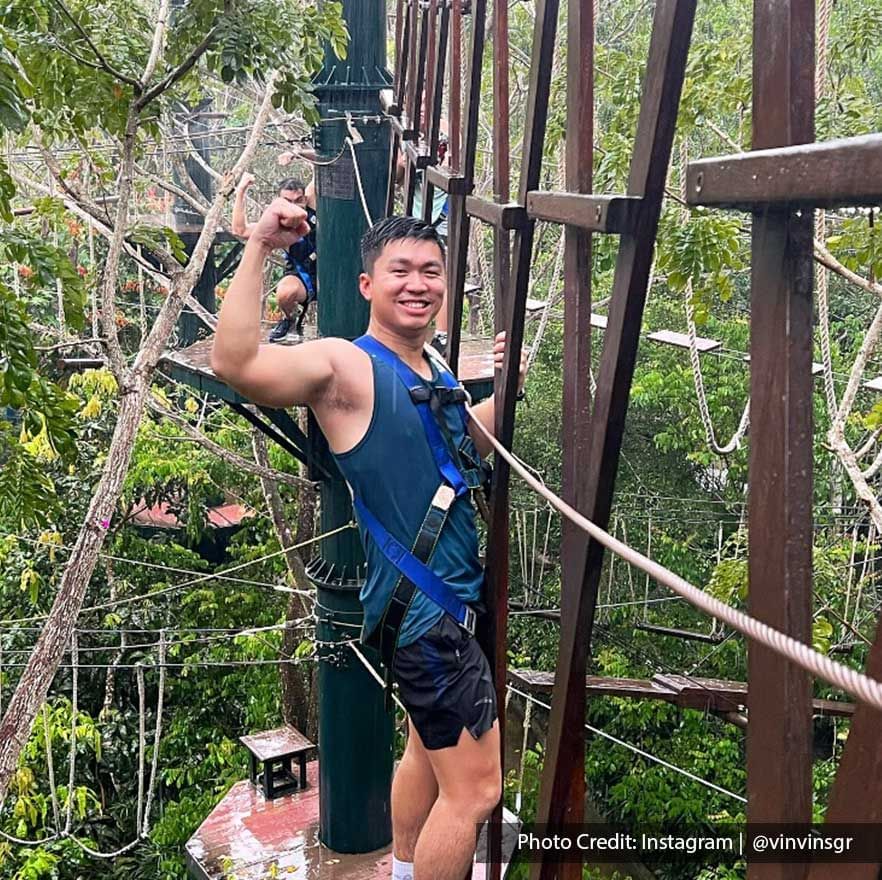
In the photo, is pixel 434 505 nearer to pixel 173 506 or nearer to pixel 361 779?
pixel 361 779

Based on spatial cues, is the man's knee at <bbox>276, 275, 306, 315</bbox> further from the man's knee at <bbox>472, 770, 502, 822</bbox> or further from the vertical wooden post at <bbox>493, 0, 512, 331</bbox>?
the man's knee at <bbox>472, 770, 502, 822</bbox>

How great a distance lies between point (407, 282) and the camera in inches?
102

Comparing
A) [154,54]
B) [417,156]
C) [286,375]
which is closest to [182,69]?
[154,54]

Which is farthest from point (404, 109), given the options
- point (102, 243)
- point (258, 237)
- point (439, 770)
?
point (102, 243)

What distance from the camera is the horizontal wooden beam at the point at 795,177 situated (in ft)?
3.31

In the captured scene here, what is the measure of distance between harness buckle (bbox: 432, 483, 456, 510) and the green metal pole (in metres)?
2.02

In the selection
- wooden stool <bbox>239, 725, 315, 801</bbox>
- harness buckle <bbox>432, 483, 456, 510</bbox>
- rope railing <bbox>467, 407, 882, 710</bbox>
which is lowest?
wooden stool <bbox>239, 725, 315, 801</bbox>

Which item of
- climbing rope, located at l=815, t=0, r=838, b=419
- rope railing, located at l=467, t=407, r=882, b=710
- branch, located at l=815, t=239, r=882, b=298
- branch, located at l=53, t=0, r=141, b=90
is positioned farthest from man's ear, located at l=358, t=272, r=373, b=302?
branch, located at l=815, t=239, r=882, b=298

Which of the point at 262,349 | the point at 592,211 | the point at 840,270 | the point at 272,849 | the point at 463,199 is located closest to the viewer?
the point at 592,211

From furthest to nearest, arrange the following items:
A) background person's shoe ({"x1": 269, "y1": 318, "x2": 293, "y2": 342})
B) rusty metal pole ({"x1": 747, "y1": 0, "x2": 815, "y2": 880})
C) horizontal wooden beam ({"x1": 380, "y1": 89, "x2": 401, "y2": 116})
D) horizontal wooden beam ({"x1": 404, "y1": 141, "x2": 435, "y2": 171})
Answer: background person's shoe ({"x1": 269, "y1": 318, "x2": 293, "y2": 342}), horizontal wooden beam ({"x1": 380, "y1": 89, "x2": 401, "y2": 116}), horizontal wooden beam ({"x1": 404, "y1": 141, "x2": 435, "y2": 171}), rusty metal pole ({"x1": 747, "y1": 0, "x2": 815, "y2": 880})

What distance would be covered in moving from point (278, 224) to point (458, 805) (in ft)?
5.00

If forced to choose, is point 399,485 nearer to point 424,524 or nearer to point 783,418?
point 424,524

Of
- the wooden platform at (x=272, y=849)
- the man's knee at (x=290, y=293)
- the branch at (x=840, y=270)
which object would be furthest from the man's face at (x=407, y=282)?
the wooden platform at (x=272, y=849)

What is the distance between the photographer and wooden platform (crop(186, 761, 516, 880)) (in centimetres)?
452
